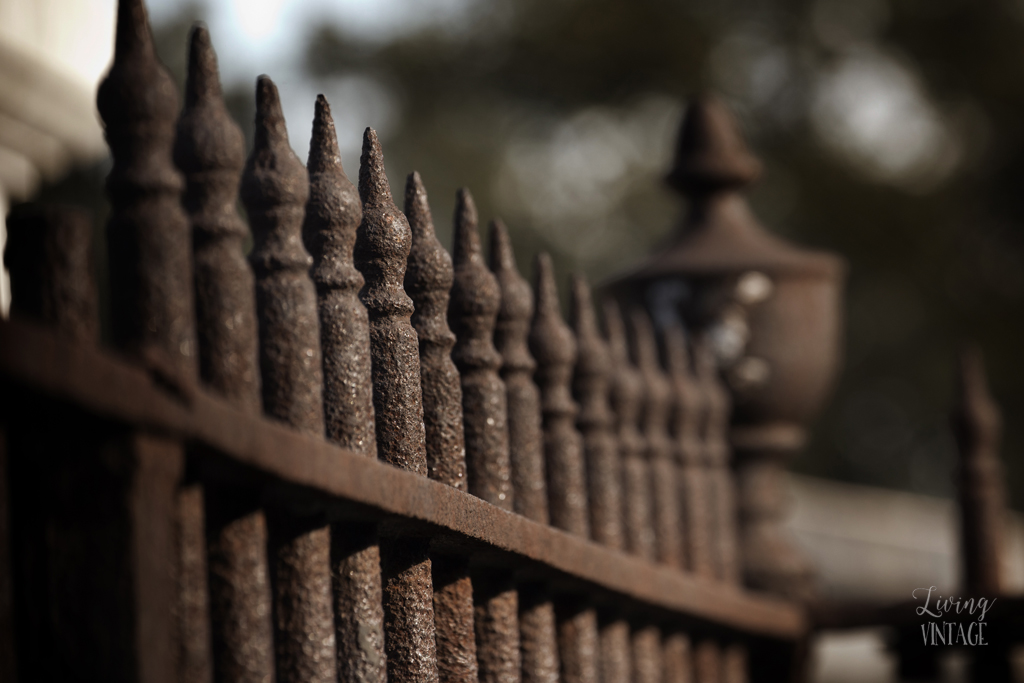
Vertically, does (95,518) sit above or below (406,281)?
below

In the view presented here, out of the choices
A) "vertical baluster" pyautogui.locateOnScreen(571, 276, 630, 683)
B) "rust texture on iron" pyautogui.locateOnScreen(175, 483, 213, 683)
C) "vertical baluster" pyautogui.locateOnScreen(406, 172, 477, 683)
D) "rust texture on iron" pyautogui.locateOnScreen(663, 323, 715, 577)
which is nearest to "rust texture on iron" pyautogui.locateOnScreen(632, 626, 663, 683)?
"vertical baluster" pyautogui.locateOnScreen(571, 276, 630, 683)

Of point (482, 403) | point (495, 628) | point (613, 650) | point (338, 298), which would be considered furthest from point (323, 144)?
point (613, 650)

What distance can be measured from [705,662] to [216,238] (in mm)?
2361

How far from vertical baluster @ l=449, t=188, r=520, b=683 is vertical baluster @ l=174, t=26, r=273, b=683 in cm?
70

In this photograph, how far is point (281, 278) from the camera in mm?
1497

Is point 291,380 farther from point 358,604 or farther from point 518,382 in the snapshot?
point 518,382

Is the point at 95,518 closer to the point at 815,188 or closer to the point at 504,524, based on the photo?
the point at 504,524

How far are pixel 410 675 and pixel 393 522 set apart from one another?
27 cm

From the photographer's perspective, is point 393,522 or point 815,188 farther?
point 815,188

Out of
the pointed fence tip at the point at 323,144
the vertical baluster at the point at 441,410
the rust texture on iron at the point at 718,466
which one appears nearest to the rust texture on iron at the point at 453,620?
the vertical baluster at the point at 441,410

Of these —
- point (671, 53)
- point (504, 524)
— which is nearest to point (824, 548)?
point (504, 524)

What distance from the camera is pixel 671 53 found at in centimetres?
→ 2308

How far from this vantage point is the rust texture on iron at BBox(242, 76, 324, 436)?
147cm

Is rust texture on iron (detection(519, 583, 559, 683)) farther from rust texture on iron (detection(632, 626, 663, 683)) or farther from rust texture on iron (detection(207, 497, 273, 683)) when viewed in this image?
rust texture on iron (detection(207, 497, 273, 683))
